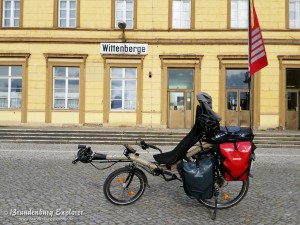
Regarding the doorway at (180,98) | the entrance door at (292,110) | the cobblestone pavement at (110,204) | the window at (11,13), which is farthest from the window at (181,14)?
the cobblestone pavement at (110,204)

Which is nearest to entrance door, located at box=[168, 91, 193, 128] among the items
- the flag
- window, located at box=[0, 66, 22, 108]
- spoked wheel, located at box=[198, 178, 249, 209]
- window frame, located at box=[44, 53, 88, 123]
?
window frame, located at box=[44, 53, 88, 123]

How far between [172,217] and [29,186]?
3.03 meters

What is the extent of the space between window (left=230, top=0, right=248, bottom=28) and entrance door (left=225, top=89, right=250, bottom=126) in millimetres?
3853

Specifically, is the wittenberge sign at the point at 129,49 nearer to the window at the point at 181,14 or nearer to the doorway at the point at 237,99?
the window at the point at 181,14

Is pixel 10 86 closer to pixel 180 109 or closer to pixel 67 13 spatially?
pixel 67 13

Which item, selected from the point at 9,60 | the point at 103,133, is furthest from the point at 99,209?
the point at 9,60

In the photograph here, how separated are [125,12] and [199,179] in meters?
15.6

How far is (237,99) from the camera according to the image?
1761 centimetres

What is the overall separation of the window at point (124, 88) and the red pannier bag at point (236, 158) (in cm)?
1378

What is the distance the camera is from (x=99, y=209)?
14.4 feet

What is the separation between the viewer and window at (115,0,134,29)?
17938 mm

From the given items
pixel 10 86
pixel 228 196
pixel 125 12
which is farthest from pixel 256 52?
pixel 10 86

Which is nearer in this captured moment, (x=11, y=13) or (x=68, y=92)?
(x=68, y=92)

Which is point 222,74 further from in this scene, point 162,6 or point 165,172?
point 165,172
